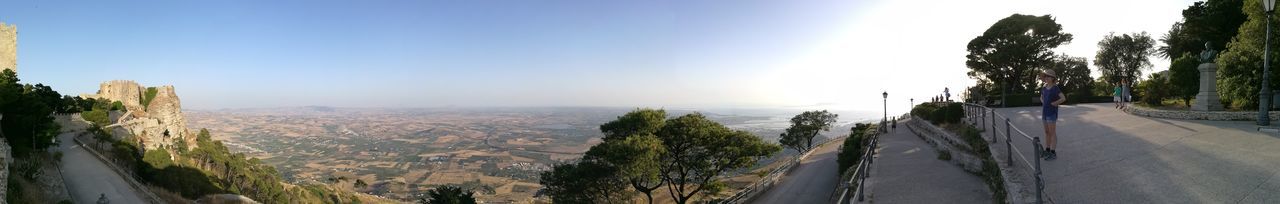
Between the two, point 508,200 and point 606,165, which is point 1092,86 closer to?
point 606,165

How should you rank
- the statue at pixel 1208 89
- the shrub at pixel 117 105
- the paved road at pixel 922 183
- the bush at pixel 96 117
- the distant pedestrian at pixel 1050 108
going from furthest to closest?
the shrub at pixel 117 105
the bush at pixel 96 117
the statue at pixel 1208 89
the paved road at pixel 922 183
the distant pedestrian at pixel 1050 108

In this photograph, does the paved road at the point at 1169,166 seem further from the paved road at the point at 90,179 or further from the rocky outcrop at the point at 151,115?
the rocky outcrop at the point at 151,115

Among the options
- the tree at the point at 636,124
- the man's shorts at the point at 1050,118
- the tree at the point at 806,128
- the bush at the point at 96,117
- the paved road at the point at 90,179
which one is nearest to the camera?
the man's shorts at the point at 1050,118

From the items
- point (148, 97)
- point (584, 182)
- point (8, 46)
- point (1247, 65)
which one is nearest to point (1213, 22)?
point (1247, 65)

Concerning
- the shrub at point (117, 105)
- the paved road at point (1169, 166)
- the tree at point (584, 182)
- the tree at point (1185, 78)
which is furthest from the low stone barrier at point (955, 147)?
the shrub at point (117, 105)

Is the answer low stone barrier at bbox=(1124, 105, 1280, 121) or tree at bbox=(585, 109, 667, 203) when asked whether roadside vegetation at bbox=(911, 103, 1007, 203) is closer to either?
low stone barrier at bbox=(1124, 105, 1280, 121)

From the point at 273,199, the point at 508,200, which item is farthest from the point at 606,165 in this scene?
the point at 508,200

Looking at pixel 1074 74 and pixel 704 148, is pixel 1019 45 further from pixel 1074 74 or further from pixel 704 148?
pixel 704 148
